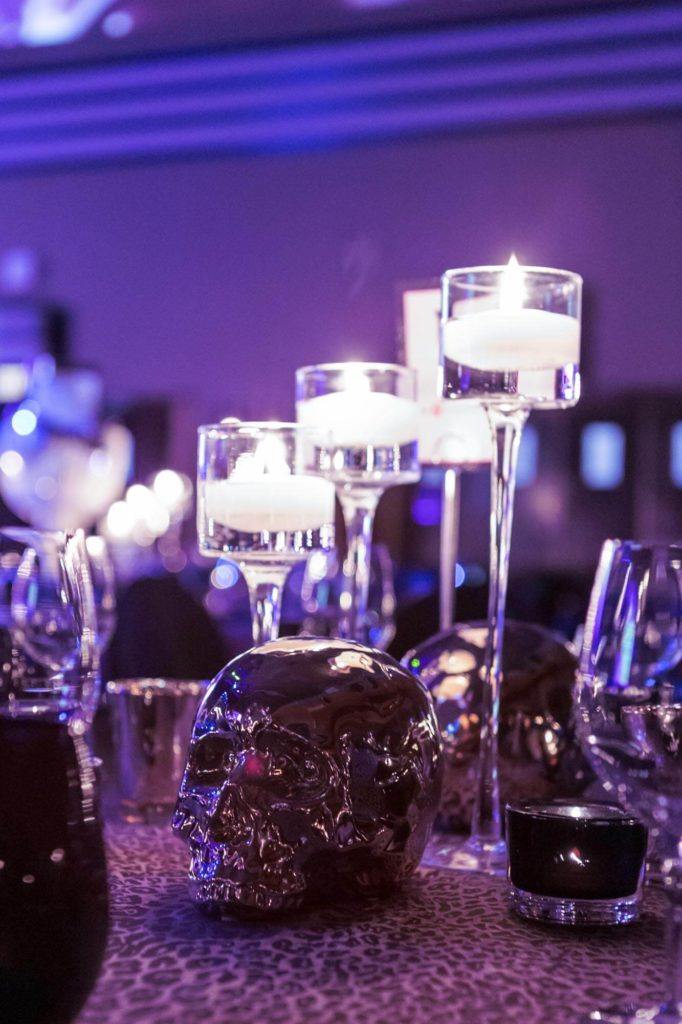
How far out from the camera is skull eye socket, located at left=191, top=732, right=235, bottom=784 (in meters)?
0.68

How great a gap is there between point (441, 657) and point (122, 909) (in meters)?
0.36

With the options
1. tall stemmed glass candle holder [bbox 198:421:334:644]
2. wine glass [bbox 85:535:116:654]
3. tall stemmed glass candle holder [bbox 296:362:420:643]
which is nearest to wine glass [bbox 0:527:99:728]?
tall stemmed glass candle holder [bbox 198:421:334:644]

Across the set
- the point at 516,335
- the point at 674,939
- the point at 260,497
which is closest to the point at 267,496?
the point at 260,497

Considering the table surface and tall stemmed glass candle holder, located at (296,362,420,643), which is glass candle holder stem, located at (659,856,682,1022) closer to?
the table surface

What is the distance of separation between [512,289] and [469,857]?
0.41 meters

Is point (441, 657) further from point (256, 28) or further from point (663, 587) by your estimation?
point (256, 28)

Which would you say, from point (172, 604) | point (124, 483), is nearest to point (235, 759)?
point (172, 604)

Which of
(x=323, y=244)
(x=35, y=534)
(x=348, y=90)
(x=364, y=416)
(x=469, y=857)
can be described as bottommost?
(x=469, y=857)

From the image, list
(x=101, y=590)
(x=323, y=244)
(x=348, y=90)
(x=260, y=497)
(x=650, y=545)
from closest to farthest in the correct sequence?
1. (x=650, y=545)
2. (x=260, y=497)
3. (x=101, y=590)
4. (x=348, y=90)
5. (x=323, y=244)

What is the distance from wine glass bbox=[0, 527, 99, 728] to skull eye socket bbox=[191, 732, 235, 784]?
0.42ft

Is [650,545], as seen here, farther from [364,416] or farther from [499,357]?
[364,416]

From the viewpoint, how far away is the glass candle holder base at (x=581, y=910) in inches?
26.1

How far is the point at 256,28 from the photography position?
212 inches

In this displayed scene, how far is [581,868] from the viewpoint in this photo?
664mm
